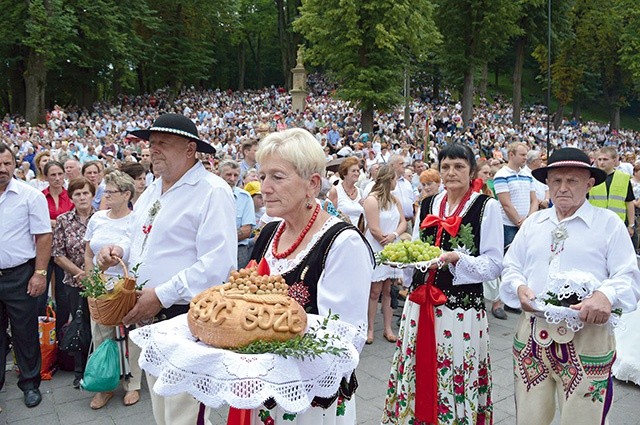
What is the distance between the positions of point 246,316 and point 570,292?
2038 millimetres

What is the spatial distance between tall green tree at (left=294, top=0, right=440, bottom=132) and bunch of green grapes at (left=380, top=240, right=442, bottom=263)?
89.5ft

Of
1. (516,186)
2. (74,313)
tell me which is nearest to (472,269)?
(74,313)

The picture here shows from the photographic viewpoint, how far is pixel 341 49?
3158cm

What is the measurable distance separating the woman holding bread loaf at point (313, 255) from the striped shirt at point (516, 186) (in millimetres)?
5789

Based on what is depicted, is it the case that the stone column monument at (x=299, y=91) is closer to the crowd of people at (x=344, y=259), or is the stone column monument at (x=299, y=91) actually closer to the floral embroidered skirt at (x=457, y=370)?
the crowd of people at (x=344, y=259)

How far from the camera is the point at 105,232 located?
16.2ft

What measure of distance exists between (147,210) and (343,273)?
1.72 m

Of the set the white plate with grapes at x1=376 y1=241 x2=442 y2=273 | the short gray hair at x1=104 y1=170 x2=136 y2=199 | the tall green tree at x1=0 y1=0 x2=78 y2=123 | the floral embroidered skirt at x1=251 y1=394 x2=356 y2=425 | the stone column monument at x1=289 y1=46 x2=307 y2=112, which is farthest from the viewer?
the stone column monument at x1=289 y1=46 x2=307 y2=112

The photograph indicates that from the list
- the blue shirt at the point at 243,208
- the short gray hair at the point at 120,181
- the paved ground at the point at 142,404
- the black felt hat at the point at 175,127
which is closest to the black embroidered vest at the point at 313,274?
the black felt hat at the point at 175,127

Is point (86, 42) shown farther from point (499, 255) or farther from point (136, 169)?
point (499, 255)

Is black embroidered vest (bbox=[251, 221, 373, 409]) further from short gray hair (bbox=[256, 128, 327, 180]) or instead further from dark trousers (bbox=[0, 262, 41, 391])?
dark trousers (bbox=[0, 262, 41, 391])

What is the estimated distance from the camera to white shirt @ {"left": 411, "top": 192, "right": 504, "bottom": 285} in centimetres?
379

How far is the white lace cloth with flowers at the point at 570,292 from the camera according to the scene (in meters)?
3.10

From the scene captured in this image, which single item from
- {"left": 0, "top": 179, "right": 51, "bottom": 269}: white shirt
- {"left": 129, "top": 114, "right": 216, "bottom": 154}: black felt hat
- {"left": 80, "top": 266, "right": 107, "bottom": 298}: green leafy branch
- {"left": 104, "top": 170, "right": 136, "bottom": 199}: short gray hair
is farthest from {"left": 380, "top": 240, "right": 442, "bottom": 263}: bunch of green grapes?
{"left": 0, "top": 179, "right": 51, "bottom": 269}: white shirt
